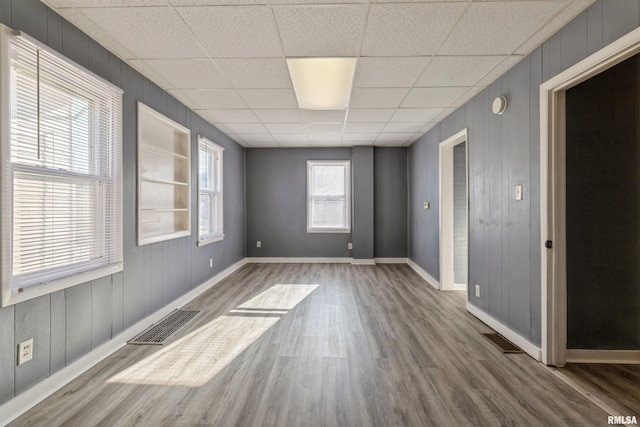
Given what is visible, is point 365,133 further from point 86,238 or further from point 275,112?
point 86,238

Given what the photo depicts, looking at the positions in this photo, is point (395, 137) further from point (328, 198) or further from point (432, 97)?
point (432, 97)

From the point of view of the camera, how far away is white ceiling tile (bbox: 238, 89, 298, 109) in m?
3.33

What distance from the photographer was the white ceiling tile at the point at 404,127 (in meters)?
4.67

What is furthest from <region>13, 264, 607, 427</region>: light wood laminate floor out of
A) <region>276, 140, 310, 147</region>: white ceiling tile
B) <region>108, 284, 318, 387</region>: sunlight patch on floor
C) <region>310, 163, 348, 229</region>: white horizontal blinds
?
<region>276, 140, 310, 147</region>: white ceiling tile

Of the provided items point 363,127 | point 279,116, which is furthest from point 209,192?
point 363,127

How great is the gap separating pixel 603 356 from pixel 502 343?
2.19 ft

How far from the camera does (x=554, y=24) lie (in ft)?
7.03

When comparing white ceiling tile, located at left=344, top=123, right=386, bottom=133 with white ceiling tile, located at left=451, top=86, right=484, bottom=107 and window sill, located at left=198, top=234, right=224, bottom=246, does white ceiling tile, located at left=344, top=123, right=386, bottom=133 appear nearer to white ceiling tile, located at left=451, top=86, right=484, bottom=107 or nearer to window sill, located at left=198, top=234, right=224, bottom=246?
white ceiling tile, located at left=451, top=86, right=484, bottom=107

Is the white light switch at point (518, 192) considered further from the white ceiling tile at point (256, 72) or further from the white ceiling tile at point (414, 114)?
the white ceiling tile at point (256, 72)

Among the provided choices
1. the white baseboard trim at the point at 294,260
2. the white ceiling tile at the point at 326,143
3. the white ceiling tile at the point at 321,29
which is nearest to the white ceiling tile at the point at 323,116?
the white ceiling tile at the point at 326,143

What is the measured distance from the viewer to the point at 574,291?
7.90 ft

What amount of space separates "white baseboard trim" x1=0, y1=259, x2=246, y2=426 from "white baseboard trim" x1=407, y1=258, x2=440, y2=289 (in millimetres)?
3583
